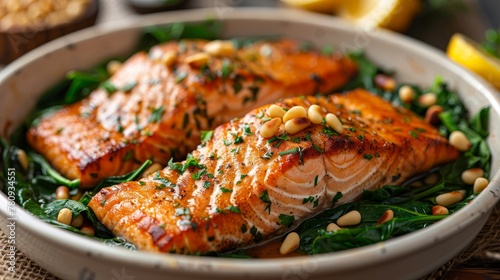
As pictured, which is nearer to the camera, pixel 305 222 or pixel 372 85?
pixel 305 222

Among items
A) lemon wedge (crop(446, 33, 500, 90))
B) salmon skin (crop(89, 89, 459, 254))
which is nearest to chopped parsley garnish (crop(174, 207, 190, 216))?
salmon skin (crop(89, 89, 459, 254))

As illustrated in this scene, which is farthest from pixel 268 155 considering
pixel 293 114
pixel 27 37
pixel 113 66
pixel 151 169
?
pixel 27 37

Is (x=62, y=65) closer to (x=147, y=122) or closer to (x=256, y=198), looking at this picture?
(x=147, y=122)

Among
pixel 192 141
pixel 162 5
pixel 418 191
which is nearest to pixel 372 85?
pixel 418 191

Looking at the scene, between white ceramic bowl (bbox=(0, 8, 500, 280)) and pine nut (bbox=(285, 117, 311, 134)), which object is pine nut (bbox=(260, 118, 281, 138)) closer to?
pine nut (bbox=(285, 117, 311, 134))

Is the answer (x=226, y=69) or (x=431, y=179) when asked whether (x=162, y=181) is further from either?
(x=431, y=179)

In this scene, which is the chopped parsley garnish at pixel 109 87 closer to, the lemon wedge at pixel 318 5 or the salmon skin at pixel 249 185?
the salmon skin at pixel 249 185
